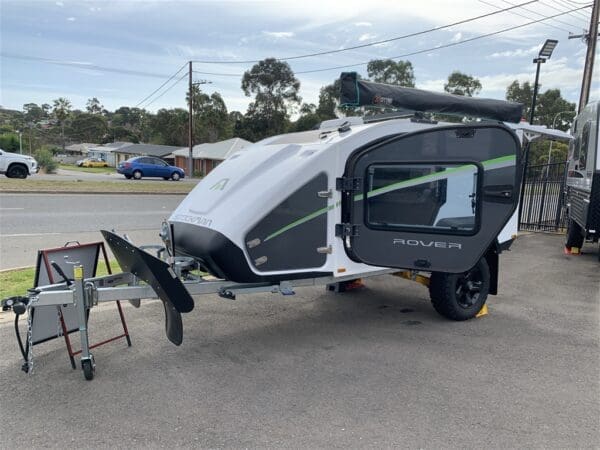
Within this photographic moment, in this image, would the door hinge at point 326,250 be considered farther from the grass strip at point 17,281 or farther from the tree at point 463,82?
the tree at point 463,82

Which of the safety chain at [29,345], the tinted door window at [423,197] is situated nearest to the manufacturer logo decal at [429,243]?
the tinted door window at [423,197]

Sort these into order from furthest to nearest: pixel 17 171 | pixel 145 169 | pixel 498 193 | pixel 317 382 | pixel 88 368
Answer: pixel 145 169 < pixel 17 171 < pixel 498 193 < pixel 317 382 < pixel 88 368

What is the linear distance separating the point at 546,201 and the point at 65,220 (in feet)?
44.0

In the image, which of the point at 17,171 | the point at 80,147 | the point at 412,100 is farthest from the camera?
the point at 80,147

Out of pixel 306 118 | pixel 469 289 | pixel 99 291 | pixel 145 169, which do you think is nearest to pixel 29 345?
pixel 99 291

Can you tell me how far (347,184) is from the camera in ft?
14.1

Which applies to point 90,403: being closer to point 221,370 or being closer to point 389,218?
point 221,370

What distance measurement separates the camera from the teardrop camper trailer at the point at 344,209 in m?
4.04

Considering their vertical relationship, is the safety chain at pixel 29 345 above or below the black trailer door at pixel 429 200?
below

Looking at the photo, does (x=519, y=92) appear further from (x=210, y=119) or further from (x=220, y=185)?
(x=220, y=185)

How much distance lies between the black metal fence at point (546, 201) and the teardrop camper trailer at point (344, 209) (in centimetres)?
897

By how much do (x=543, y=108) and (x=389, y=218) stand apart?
64.8m

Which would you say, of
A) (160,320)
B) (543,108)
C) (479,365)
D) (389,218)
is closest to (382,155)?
(389,218)

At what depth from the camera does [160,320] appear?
5.05 metres
